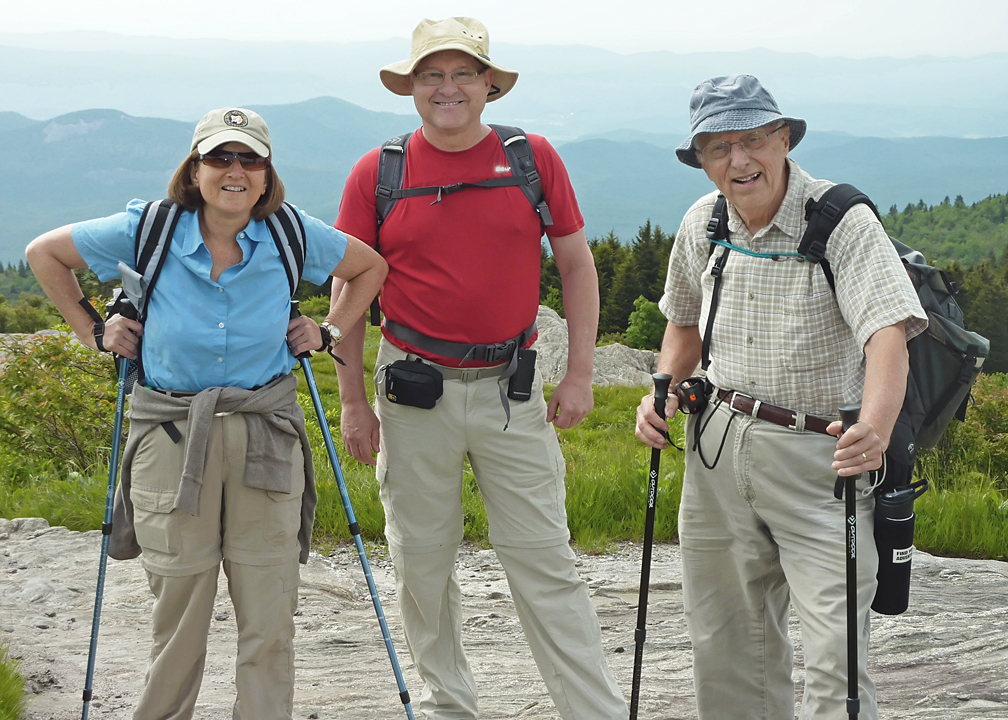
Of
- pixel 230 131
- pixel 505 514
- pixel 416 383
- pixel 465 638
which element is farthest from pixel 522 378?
pixel 465 638

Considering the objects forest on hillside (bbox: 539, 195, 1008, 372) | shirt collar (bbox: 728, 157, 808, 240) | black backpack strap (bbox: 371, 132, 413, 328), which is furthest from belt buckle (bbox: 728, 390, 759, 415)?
forest on hillside (bbox: 539, 195, 1008, 372)

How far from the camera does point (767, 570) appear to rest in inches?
148

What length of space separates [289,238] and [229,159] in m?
0.39

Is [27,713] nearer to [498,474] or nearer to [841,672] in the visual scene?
[498,474]

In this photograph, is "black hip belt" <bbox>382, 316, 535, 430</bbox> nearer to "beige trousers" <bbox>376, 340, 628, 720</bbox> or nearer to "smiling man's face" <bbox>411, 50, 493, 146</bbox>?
"beige trousers" <bbox>376, 340, 628, 720</bbox>

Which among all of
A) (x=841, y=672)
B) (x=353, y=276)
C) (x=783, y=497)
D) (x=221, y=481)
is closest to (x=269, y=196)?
(x=353, y=276)

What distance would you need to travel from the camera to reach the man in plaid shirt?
3.20 meters

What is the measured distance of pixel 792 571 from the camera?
11.6ft

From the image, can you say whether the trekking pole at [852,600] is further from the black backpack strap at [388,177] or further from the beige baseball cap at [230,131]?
the beige baseball cap at [230,131]

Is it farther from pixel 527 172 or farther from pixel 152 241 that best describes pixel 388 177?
pixel 152 241

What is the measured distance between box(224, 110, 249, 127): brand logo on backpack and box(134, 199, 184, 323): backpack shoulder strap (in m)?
0.39

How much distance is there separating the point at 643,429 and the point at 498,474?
0.77 meters

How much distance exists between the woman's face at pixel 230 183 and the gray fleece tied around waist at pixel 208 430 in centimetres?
71

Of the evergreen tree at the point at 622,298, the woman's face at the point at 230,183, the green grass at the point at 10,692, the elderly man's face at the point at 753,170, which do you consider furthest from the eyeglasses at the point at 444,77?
the evergreen tree at the point at 622,298
